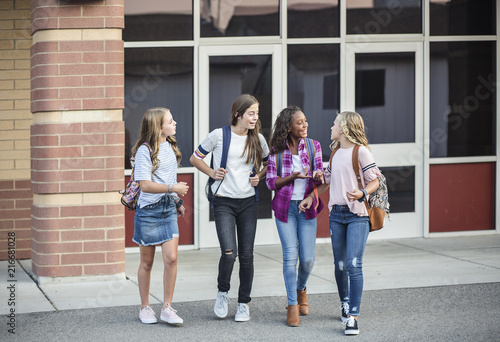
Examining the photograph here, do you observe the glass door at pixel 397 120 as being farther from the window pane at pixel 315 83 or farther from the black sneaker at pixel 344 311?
the black sneaker at pixel 344 311

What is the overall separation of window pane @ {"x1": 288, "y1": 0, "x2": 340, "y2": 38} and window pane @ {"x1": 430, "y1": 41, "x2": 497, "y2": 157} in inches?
54.4

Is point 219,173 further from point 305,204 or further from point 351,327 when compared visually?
point 351,327

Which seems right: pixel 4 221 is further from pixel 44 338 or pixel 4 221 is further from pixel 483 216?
pixel 483 216

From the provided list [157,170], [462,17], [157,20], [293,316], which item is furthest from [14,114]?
[462,17]

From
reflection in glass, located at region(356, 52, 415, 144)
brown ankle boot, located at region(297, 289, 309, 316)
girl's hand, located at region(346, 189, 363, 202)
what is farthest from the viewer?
reflection in glass, located at region(356, 52, 415, 144)

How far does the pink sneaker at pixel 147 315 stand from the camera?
609cm

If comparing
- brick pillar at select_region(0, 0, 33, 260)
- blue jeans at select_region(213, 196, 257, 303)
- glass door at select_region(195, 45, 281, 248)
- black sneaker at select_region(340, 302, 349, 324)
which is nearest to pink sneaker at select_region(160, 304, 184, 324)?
blue jeans at select_region(213, 196, 257, 303)

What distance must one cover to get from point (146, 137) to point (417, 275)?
131 inches

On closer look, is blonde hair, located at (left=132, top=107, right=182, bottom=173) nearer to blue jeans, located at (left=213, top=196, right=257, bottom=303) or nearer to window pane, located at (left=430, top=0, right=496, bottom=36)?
blue jeans, located at (left=213, top=196, right=257, bottom=303)

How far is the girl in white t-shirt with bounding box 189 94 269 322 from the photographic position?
6.06 metres

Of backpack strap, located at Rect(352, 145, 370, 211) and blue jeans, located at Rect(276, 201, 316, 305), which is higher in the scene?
backpack strap, located at Rect(352, 145, 370, 211)

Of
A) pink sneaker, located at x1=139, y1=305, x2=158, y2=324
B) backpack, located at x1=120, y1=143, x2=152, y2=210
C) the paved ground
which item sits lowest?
the paved ground

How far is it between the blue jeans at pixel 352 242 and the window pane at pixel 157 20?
4212 millimetres

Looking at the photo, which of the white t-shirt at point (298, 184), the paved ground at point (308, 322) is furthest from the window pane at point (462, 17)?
the white t-shirt at point (298, 184)
